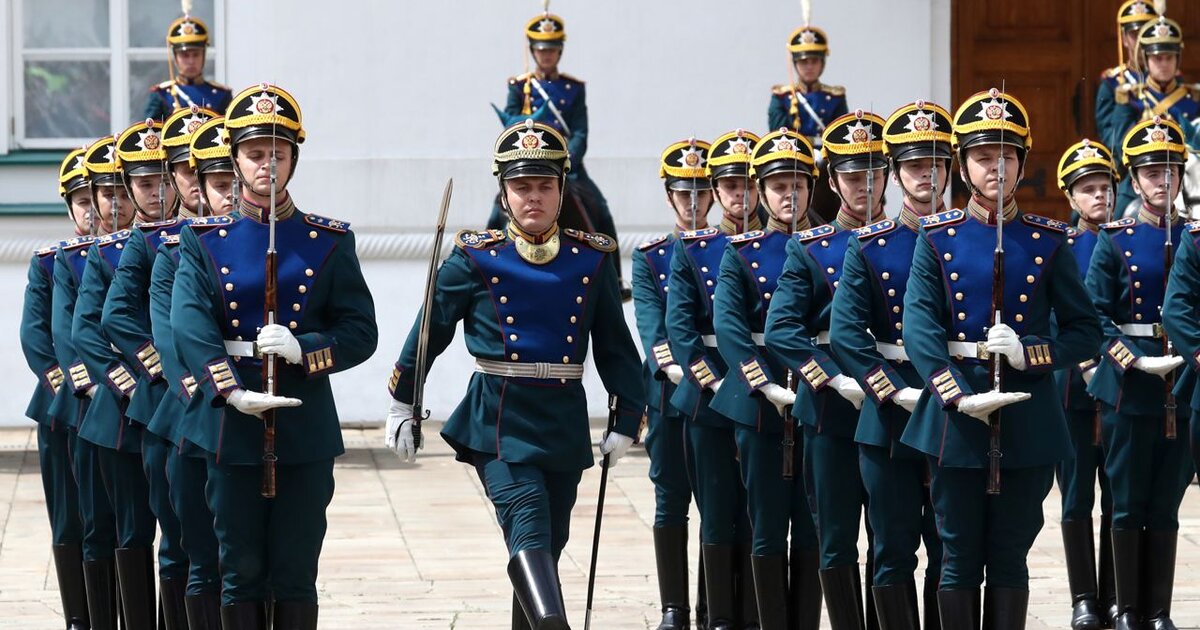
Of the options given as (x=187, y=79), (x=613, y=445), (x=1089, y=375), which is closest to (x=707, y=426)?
(x=613, y=445)

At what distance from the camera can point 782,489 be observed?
26.3ft

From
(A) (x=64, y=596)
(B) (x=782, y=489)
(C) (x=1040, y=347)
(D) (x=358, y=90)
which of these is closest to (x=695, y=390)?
(B) (x=782, y=489)

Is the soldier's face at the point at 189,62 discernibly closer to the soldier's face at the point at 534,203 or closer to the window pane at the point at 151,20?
the window pane at the point at 151,20

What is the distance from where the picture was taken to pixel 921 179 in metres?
7.24

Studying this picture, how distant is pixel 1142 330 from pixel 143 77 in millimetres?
8735

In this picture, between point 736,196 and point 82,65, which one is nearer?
point 736,196

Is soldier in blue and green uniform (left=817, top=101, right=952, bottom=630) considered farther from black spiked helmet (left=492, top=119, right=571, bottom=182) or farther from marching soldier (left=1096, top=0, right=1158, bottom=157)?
marching soldier (left=1096, top=0, right=1158, bottom=157)

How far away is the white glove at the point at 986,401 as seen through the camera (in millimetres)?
6680

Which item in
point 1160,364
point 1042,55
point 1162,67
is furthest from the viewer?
point 1042,55

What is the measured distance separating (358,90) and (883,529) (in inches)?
348

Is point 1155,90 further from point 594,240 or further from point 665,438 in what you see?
point 594,240

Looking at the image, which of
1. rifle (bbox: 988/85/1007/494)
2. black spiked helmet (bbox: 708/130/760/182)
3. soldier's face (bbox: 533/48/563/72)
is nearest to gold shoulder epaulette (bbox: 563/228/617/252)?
rifle (bbox: 988/85/1007/494)

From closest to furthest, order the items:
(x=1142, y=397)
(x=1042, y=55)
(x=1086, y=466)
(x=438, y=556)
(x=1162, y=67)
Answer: (x=1142, y=397) < (x=1086, y=466) < (x=438, y=556) < (x=1162, y=67) < (x=1042, y=55)

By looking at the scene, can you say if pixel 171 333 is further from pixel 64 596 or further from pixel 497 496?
pixel 64 596
